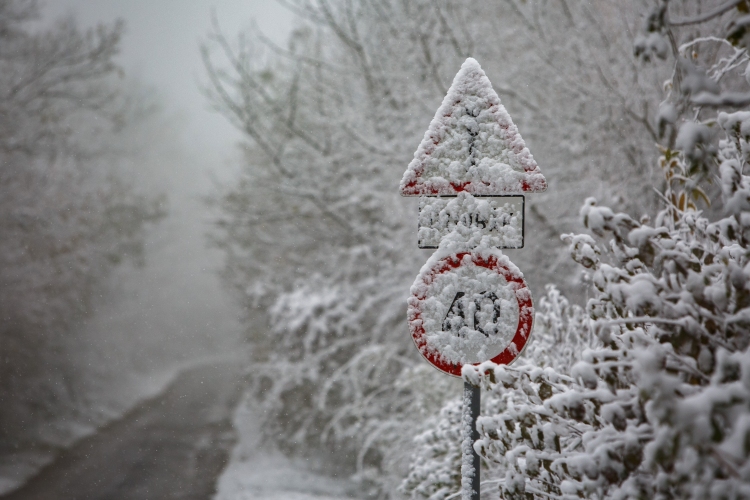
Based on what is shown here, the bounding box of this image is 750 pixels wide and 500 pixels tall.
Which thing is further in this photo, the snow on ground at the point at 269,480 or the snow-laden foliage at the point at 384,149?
the snow on ground at the point at 269,480

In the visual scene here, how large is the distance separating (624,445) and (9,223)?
49.9ft

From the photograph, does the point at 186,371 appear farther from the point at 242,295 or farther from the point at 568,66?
the point at 568,66

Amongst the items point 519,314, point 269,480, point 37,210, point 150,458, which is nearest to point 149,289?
point 37,210

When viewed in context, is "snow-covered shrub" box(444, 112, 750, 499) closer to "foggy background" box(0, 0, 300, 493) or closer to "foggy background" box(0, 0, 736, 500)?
"foggy background" box(0, 0, 736, 500)

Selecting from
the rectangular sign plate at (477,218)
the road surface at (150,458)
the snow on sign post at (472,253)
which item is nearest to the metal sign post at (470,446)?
the snow on sign post at (472,253)

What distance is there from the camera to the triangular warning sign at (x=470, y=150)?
9.77 ft

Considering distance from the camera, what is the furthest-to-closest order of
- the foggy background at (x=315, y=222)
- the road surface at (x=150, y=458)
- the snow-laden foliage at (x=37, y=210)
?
the snow-laden foliage at (x=37, y=210) < the road surface at (x=150, y=458) < the foggy background at (x=315, y=222)

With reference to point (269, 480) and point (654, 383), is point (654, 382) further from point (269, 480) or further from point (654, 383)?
point (269, 480)

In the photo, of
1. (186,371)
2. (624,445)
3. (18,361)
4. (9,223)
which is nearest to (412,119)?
(624,445)

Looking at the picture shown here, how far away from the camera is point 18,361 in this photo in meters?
14.5

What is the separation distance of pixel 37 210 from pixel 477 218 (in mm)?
14585

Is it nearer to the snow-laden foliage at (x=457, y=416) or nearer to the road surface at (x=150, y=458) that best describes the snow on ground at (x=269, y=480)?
the road surface at (x=150, y=458)

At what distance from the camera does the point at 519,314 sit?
2947 mm

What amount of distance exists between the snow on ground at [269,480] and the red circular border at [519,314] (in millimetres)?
5770
